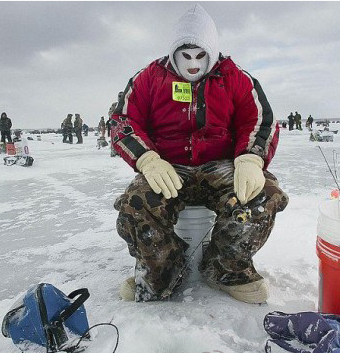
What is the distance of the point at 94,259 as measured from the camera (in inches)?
87.4

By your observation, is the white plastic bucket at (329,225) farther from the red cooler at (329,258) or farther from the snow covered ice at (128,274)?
the snow covered ice at (128,274)

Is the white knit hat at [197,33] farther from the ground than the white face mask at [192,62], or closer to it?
farther from the ground

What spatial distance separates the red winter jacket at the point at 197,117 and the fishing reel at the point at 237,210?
0.31 meters

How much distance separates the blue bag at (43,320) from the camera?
1174 millimetres

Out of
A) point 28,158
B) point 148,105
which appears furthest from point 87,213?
point 28,158

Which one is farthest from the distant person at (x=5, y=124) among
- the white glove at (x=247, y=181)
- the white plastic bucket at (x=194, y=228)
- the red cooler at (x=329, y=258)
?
the red cooler at (x=329, y=258)

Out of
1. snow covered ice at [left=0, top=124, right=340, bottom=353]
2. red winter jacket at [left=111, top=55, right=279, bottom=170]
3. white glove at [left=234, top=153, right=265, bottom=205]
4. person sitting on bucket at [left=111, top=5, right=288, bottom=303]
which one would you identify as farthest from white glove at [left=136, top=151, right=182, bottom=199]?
snow covered ice at [left=0, top=124, right=340, bottom=353]

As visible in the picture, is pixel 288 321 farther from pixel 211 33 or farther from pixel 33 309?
pixel 211 33

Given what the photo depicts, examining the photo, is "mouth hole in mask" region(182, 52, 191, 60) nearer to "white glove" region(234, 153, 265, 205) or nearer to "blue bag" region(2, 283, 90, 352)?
"white glove" region(234, 153, 265, 205)

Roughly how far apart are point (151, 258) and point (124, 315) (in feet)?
0.86

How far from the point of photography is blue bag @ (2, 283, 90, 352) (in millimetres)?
1174

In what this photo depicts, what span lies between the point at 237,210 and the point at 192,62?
→ 808mm

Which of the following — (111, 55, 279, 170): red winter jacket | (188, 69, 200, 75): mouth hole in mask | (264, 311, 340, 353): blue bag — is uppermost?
(188, 69, 200, 75): mouth hole in mask

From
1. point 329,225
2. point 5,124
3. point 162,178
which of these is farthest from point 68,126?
point 329,225
